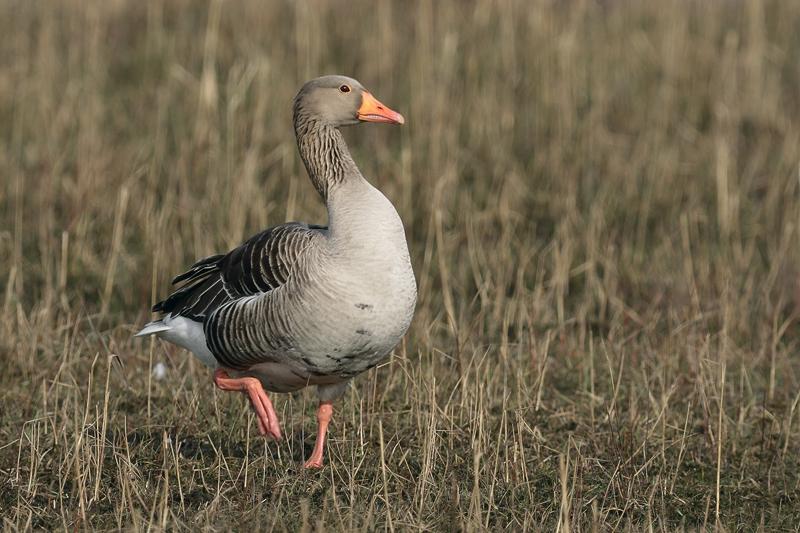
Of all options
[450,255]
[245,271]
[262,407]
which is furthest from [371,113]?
[450,255]

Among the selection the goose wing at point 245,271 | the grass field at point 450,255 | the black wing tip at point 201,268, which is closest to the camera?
the grass field at point 450,255

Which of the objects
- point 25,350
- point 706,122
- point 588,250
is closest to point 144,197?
point 25,350

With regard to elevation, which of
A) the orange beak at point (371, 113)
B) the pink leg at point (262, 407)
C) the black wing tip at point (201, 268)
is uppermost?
the orange beak at point (371, 113)

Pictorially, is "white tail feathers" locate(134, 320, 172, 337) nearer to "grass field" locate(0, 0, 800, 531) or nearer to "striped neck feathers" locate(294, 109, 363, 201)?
"grass field" locate(0, 0, 800, 531)

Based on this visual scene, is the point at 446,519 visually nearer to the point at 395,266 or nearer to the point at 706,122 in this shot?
the point at 395,266

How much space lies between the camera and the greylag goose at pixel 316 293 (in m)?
4.94

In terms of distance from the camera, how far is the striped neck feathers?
17.6ft

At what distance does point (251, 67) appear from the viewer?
31.3 ft


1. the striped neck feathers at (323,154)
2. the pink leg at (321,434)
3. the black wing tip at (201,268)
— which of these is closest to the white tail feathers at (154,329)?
the black wing tip at (201,268)

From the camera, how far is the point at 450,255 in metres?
8.32

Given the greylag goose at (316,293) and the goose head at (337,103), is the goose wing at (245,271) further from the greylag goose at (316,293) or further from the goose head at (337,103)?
the goose head at (337,103)

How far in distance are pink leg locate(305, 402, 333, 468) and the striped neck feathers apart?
0.91 meters

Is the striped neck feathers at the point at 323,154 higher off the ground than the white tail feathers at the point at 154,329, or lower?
higher

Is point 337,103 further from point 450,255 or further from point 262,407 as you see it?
point 450,255
